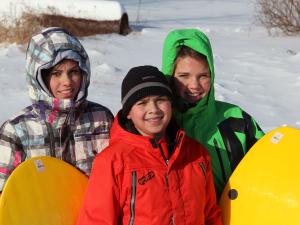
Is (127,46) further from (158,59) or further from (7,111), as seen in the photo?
(7,111)

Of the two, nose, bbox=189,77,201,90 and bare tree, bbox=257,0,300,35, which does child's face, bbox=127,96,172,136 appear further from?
bare tree, bbox=257,0,300,35

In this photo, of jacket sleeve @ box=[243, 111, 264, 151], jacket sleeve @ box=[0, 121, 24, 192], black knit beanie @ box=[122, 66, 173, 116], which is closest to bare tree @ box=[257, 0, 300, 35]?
jacket sleeve @ box=[243, 111, 264, 151]

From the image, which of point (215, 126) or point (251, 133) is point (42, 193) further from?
A: point (251, 133)

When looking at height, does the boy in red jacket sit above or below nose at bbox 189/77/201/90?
below

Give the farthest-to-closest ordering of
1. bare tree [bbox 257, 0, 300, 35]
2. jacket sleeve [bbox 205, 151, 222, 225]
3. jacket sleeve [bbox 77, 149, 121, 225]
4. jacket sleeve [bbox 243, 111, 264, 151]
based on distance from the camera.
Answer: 1. bare tree [bbox 257, 0, 300, 35]
2. jacket sleeve [bbox 243, 111, 264, 151]
3. jacket sleeve [bbox 205, 151, 222, 225]
4. jacket sleeve [bbox 77, 149, 121, 225]

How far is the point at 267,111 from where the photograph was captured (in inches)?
213

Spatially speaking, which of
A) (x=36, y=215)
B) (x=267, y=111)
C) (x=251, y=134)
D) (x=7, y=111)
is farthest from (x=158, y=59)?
(x=36, y=215)

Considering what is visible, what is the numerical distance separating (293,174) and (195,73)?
60cm

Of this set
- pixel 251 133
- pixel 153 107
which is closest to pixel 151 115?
Answer: pixel 153 107

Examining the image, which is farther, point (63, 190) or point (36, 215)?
point (63, 190)

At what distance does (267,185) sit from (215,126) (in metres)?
0.34

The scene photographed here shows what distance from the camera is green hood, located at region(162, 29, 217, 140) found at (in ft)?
7.52

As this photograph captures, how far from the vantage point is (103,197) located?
198cm

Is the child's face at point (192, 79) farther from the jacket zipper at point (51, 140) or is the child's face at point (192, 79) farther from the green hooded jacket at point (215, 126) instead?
the jacket zipper at point (51, 140)
